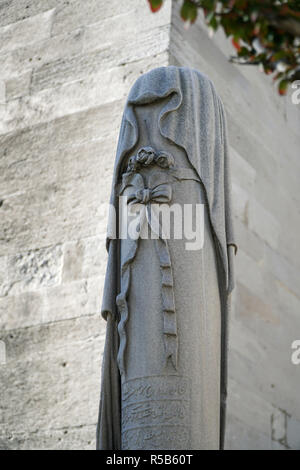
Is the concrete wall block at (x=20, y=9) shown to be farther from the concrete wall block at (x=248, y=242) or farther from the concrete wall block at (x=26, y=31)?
the concrete wall block at (x=248, y=242)

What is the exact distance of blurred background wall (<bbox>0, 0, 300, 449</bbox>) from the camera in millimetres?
5516

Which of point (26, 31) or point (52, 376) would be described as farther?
point (26, 31)

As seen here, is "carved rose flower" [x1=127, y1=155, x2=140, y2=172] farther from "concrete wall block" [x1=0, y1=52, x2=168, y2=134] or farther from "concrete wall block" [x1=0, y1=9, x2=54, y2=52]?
"concrete wall block" [x1=0, y1=9, x2=54, y2=52]

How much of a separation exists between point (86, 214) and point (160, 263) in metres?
2.45

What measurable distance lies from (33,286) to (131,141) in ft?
7.62

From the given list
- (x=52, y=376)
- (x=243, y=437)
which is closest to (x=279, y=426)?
(x=243, y=437)

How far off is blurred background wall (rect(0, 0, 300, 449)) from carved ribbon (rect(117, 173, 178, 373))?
186 centimetres

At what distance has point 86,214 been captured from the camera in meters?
5.85

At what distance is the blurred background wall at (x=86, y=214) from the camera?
5516 mm

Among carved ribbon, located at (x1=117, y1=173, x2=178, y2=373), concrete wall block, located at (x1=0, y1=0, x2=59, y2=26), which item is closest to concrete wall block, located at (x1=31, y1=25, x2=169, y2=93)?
concrete wall block, located at (x1=0, y1=0, x2=59, y2=26)

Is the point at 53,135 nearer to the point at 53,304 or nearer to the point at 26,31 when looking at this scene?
the point at 26,31

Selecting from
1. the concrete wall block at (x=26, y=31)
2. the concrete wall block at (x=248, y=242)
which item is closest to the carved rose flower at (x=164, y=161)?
the concrete wall block at (x=248, y=242)

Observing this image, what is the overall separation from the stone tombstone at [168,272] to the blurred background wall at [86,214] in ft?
5.85

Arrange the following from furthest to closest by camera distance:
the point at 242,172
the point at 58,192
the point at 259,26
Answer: the point at 242,172 < the point at 58,192 < the point at 259,26
